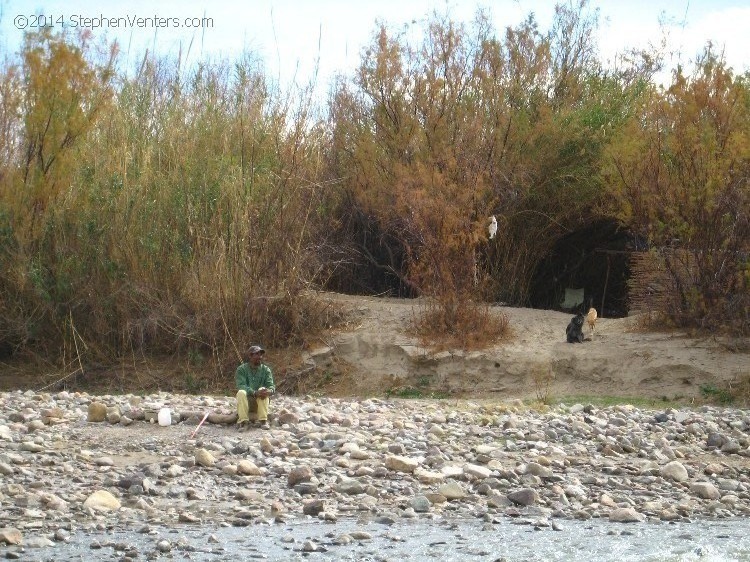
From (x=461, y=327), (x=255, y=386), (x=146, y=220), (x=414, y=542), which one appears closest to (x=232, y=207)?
(x=146, y=220)

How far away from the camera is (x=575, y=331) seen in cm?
1522

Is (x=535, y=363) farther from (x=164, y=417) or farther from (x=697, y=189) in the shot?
(x=164, y=417)

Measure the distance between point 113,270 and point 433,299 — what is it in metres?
4.80

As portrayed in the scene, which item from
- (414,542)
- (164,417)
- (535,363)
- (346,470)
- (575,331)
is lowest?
(414,542)

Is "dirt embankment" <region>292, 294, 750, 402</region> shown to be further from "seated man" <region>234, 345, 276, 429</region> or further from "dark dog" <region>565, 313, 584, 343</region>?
"seated man" <region>234, 345, 276, 429</region>

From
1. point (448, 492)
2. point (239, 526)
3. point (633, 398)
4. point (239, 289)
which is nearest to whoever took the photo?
point (239, 526)

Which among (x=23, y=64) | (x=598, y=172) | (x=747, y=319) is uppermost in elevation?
(x=23, y=64)

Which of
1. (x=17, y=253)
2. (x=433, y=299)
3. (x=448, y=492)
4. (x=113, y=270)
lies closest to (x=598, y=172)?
(x=433, y=299)

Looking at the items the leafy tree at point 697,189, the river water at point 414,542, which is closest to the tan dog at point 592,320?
the leafy tree at point 697,189

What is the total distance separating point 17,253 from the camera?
51.2 ft

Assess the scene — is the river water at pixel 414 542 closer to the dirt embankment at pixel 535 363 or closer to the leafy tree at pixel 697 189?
the dirt embankment at pixel 535 363

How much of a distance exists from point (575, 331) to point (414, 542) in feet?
29.2

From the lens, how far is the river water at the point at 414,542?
641 cm

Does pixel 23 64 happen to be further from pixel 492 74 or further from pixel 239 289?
pixel 492 74
